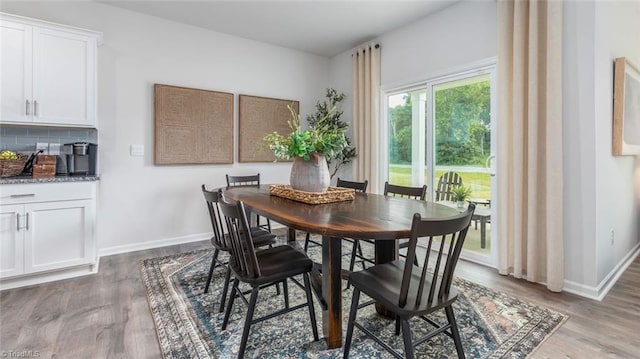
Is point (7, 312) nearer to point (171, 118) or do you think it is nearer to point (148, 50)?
point (171, 118)

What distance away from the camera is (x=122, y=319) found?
80.4 inches

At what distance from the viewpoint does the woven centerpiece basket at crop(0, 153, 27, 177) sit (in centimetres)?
263

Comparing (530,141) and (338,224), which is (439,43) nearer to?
(530,141)

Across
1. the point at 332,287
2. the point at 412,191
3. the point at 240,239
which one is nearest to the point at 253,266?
the point at 240,239

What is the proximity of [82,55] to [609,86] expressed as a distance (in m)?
4.64

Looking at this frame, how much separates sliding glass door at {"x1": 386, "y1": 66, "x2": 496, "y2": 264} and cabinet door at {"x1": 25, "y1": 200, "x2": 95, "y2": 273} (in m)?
3.46

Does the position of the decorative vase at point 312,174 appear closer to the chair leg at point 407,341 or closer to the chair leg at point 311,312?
the chair leg at point 311,312

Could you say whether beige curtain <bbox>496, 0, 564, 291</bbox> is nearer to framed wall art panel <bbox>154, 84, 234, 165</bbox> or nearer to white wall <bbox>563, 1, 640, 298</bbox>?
white wall <bbox>563, 1, 640, 298</bbox>

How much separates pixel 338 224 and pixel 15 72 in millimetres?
3179

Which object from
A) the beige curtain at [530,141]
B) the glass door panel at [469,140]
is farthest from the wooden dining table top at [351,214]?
the glass door panel at [469,140]

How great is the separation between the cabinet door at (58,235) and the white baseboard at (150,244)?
634 millimetres

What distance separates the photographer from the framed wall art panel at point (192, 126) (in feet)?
12.0

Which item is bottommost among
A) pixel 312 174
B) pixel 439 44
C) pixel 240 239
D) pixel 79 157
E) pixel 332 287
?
pixel 332 287

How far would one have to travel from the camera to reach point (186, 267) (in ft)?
9.75
